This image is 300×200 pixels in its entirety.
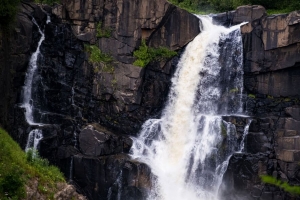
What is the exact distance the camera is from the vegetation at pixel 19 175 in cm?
1264

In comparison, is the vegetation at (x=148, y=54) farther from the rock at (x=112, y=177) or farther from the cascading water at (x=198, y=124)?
the rock at (x=112, y=177)

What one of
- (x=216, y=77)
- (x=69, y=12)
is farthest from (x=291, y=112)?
(x=69, y=12)

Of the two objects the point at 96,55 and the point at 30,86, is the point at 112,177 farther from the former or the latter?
the point at 96,55

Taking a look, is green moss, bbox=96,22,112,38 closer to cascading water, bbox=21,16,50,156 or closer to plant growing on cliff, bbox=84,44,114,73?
plant growing on cliff, bbox=84,44,114,73

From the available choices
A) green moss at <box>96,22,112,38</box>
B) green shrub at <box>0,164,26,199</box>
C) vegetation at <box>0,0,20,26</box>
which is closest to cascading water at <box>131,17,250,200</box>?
green moss at <box>96,22,112,38</box>

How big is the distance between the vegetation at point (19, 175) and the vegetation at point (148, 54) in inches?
449

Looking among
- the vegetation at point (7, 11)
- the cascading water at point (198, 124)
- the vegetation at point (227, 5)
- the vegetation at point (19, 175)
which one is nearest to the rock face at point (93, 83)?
the cascading water at point (198, 124)

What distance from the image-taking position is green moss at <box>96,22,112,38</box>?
26.4m

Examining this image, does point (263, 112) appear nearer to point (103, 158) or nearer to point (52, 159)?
point (103, 158)

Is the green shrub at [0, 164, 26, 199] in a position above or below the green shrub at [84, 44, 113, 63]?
below

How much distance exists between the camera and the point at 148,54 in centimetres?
2602

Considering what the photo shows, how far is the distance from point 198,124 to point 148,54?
20.9ft

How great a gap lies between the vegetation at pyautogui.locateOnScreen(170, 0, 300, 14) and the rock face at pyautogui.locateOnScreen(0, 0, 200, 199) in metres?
7.75

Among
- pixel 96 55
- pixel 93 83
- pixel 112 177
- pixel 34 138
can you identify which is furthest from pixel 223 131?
pixel 34 138
